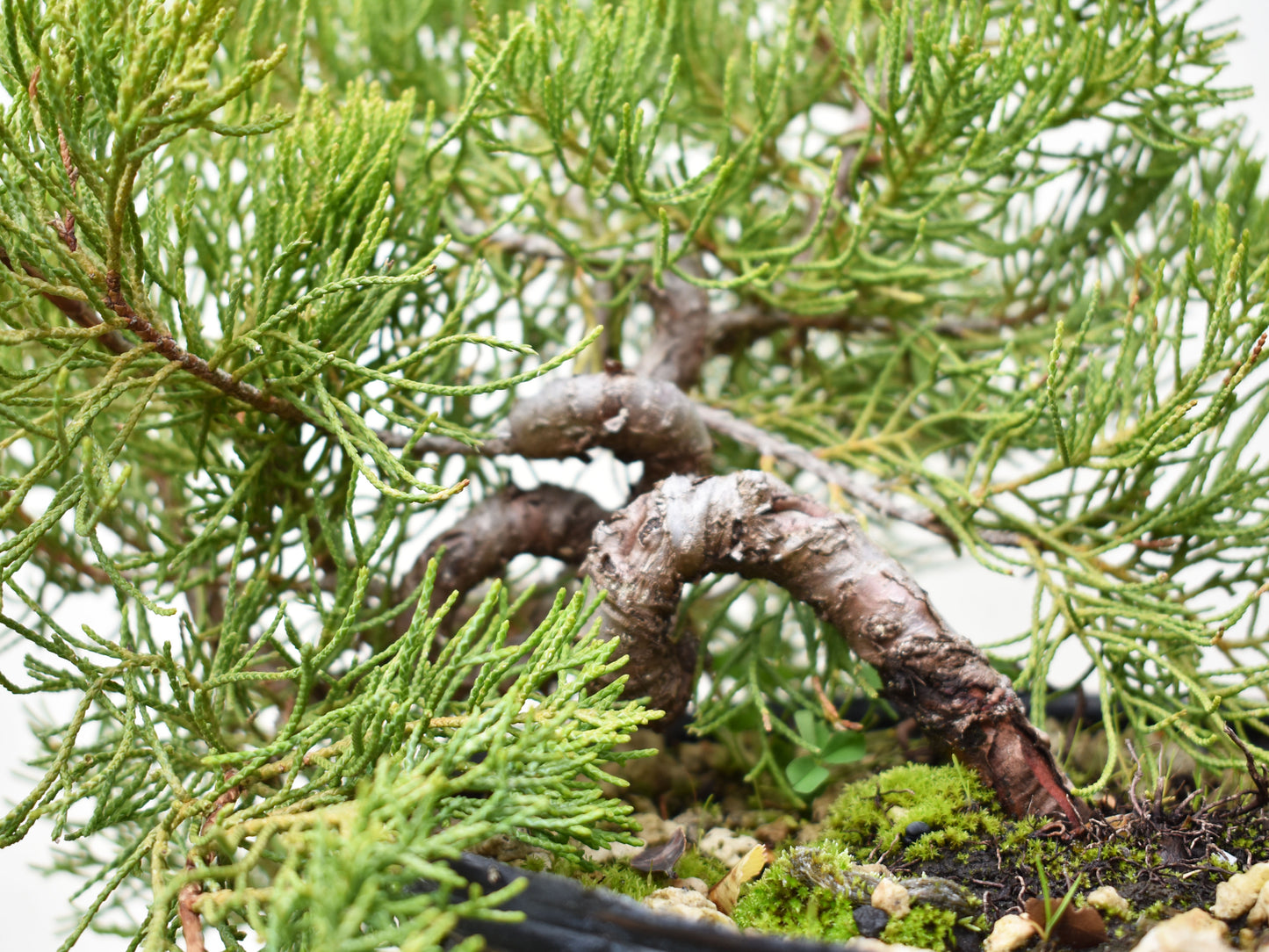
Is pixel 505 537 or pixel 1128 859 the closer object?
pixel 1128 859

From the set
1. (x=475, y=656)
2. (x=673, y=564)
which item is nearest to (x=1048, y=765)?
(x=673, y=564)

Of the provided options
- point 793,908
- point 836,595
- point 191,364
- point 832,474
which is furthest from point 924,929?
point 191,364

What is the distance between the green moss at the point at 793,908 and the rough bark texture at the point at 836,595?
0.13 metres

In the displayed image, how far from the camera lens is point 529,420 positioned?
775mm

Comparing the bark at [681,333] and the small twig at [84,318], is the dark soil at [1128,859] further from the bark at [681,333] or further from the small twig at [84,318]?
the small twig at [84,318]

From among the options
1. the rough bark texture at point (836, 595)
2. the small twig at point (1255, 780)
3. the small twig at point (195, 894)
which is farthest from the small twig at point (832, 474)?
the small twig at point (195, 894)

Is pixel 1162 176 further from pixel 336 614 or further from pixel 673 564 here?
pixel 336 614

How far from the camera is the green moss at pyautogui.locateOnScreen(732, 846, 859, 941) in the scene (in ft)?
1.89

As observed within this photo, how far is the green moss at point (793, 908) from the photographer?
58 centimetres

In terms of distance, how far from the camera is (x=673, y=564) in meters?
0.67

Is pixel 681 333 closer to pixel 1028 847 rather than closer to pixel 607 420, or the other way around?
pixel 607 420

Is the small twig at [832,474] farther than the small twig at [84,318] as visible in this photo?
Yes

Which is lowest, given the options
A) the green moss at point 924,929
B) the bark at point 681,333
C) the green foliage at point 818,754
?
the green moss at point 924,929

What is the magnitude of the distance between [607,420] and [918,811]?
1.18ft
